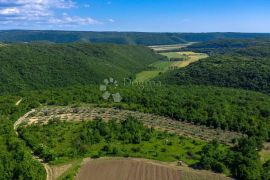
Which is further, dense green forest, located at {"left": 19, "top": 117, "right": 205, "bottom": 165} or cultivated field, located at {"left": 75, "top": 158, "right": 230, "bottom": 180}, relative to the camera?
dense green forest, located at {"left": 19, "top": 117, "right": 205, "bottom": 165}

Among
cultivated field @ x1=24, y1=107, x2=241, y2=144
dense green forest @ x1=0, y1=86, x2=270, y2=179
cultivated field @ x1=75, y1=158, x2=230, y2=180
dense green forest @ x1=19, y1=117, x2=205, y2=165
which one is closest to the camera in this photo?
cultivated field @ x1=75, y1=158, x2=230, y2=180

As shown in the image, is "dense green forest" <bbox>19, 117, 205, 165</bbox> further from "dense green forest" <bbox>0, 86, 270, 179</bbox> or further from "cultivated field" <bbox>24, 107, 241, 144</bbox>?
"cultivated field" <bbox>24, 107, 241, 144</bbox>

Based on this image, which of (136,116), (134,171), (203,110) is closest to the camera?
(134,171)

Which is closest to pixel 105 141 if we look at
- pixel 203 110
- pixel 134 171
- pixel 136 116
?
pixel 134 171

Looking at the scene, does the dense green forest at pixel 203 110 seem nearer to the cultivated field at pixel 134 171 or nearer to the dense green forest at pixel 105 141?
the dense green forest at pixel 105 141

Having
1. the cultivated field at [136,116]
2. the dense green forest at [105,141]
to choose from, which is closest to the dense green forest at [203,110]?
the dense green forest at [105,141]

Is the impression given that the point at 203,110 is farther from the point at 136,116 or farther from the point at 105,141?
the point at 105,141

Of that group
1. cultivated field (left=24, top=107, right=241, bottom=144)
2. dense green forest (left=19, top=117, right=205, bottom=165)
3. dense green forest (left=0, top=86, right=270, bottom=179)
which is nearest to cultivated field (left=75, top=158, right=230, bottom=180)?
dense green forest (left=19, top=117, right=205, bottom=165)
